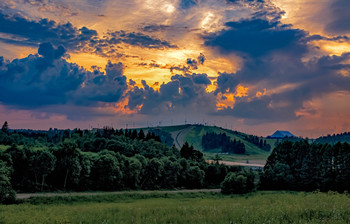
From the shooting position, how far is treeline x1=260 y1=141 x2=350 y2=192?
10031 centimetres

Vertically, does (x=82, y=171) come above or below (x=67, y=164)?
below

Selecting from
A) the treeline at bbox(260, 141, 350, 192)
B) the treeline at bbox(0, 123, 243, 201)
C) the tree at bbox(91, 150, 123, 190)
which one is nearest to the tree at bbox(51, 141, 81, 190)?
the treeline at bbox(0, 123, 243, 201)

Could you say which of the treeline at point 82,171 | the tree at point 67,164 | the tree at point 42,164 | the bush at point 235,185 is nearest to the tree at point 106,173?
the treeline at point 82,171

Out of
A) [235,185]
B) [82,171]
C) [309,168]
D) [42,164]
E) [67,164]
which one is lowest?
[235,185]

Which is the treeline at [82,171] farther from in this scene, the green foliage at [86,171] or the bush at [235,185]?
the bush at [235,185]

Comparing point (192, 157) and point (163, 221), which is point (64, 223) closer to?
point (163, 221)

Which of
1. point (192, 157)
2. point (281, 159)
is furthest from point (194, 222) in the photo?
point (192, 157)

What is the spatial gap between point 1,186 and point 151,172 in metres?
51.6

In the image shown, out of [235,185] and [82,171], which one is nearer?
[82,171]

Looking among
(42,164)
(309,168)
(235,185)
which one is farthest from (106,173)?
(309,168)

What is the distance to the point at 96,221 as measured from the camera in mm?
14523

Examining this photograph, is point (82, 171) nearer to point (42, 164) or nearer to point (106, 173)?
point (106, 173)

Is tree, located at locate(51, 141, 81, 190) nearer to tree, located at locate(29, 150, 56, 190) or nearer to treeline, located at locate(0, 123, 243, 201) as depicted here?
treeline, located at locate(0, 123, 243, 201)

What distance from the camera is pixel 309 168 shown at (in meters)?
108
